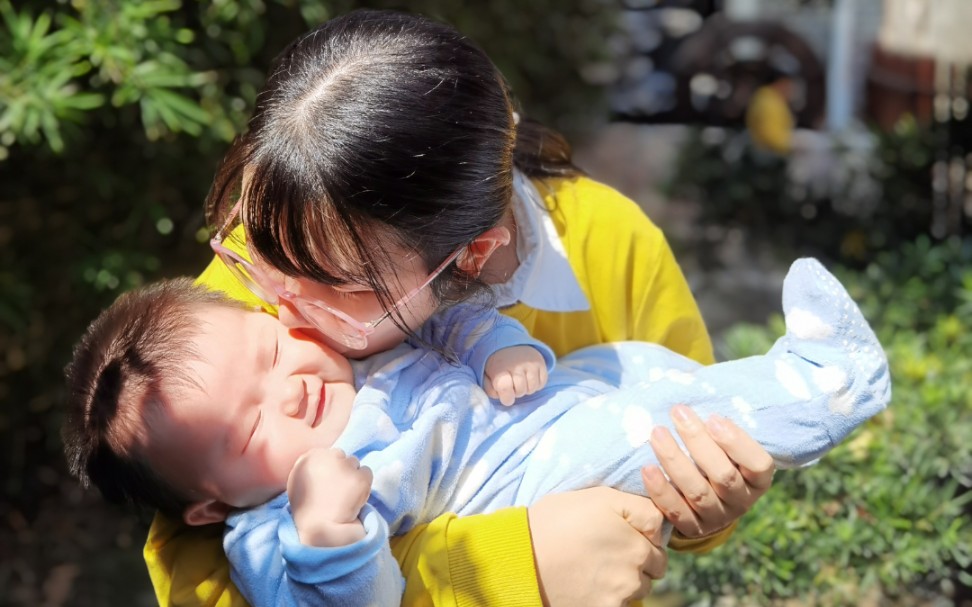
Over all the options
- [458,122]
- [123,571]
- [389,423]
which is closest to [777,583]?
[389,423]

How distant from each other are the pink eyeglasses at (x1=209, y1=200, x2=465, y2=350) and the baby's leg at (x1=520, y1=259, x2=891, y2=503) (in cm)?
34

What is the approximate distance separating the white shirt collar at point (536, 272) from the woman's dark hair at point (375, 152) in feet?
0.93

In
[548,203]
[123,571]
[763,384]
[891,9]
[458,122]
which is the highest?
[458,122]

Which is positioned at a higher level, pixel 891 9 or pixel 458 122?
pixel 458 122

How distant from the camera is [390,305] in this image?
1.61 meters

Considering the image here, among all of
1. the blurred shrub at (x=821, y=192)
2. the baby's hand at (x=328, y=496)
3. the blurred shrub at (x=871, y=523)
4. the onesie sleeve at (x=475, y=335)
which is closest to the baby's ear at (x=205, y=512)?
the baby's hand at (x=328, y=496)

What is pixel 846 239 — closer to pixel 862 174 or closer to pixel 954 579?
pixel 862 174

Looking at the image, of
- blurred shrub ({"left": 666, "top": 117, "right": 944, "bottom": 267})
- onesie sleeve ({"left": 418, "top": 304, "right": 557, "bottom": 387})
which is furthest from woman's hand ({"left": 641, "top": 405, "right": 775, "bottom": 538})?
blurred shrub ({"left": 666, "top": 117, "right": 944, "bottom": 267})

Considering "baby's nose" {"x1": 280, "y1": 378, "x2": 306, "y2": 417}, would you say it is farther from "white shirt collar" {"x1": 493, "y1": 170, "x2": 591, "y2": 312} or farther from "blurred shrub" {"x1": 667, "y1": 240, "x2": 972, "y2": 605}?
"blurred shrub" {"x1": 667, "y1": 240, "x2": 972, "y2": 605}

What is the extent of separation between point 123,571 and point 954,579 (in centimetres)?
299

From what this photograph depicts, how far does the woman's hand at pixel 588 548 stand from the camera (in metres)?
1.61

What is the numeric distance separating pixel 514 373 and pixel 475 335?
142 mm

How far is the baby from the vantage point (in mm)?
1639

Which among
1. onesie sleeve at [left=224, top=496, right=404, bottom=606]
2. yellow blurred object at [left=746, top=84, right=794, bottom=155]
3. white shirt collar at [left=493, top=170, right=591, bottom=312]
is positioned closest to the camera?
onesie sleeve at [left=224, top=496, right=404, bottom=606]
